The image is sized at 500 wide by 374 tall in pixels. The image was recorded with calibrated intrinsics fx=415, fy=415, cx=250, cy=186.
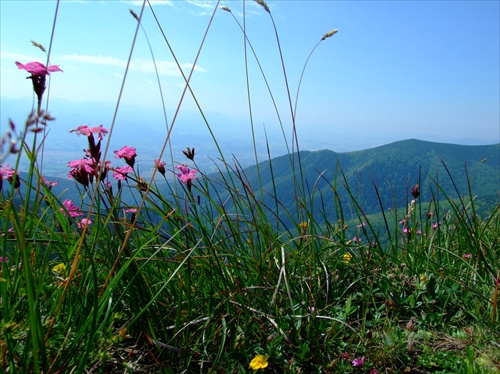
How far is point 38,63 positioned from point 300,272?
1339 mm

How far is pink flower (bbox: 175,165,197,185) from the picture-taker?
2.08 metres

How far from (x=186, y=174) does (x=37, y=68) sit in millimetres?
1074

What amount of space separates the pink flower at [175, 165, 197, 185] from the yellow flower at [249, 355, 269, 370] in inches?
38.3

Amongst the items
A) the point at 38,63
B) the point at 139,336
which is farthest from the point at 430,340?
the point at 38,63

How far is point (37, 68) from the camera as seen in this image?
45.4 inches

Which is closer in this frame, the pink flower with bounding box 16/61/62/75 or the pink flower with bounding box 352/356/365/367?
the pink flower with bounding box 16/61/62/75

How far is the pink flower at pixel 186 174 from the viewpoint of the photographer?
6.83 feet

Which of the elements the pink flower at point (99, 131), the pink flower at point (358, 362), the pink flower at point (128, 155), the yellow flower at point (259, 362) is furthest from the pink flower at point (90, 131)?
the pink flower at point (358, 362)

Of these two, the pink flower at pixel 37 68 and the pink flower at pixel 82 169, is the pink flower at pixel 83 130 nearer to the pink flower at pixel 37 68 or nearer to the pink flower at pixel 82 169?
the pink flower at pixel 82 169

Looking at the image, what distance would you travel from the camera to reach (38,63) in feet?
3.89

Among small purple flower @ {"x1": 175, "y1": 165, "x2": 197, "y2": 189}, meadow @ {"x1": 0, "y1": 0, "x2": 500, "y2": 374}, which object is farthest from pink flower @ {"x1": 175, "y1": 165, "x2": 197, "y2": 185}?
meadow @ {"x1": 0, "y1": 0, "x2": 500, "y2": 374}

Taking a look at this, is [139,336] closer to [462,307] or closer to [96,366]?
[96,366]

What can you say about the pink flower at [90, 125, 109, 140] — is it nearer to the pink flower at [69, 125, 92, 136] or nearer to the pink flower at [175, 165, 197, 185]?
the pink flower at [69, 125, 92, 136]

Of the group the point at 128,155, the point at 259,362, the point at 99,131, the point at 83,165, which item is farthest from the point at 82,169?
the point at 259,362
